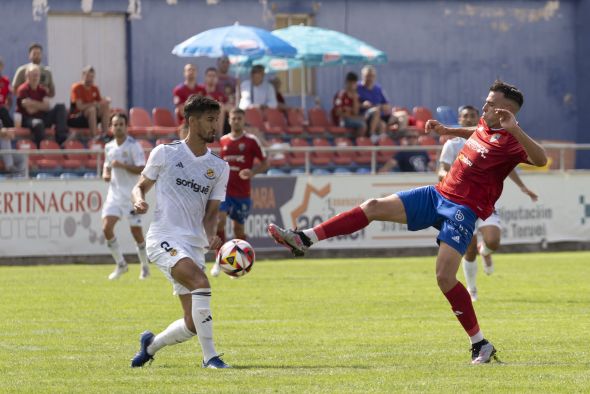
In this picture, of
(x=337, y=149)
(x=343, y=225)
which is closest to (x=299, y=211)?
(x=337, y=149)

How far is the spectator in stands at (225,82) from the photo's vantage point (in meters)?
27.2

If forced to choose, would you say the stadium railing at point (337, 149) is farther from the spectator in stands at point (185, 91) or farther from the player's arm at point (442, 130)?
the player's arm at point (442, 130)

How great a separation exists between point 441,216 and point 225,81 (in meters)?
17.1

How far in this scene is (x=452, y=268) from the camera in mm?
10430

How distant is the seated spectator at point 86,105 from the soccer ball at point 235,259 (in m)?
14.9


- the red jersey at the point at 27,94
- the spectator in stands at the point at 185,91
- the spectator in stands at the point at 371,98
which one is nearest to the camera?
the red jersey at the point at 27,94

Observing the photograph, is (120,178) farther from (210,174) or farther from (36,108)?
(210,174)

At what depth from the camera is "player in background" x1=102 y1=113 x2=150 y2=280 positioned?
19.2 metres

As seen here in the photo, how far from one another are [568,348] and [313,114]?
18.3m

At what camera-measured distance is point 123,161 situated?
64.2 feet

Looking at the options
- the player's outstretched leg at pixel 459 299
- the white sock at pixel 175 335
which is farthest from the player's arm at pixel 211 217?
the player's outstretched leg at pixel 459 299

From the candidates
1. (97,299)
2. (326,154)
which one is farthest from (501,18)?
(97,299)

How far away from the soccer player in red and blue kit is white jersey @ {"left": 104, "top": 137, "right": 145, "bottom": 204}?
8.88 meters

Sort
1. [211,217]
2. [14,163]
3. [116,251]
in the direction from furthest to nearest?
[14,163], [116,251], [211,217]
